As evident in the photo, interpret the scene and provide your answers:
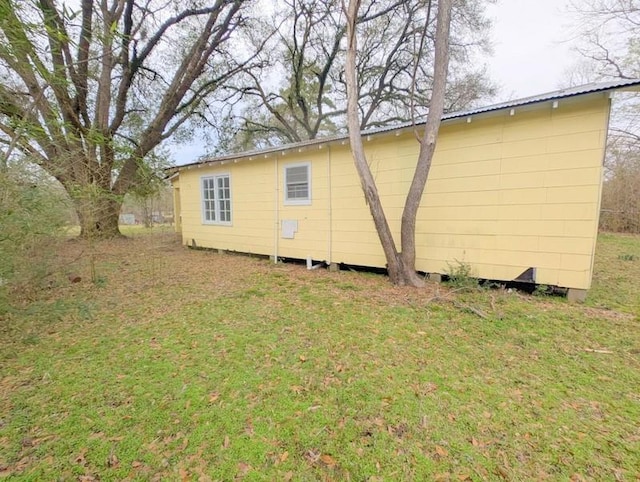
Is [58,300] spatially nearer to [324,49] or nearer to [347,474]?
[347,474]

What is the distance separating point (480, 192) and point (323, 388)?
3755mm

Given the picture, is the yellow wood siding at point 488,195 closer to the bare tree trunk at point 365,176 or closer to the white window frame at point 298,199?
the white window frame at point 298,199

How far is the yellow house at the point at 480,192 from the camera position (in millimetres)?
3725

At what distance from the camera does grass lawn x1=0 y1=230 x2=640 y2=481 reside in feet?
5.15

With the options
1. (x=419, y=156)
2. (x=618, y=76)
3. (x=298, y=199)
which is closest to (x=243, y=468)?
(x=419, y=156)

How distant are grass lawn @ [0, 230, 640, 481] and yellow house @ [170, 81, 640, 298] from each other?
76 cm

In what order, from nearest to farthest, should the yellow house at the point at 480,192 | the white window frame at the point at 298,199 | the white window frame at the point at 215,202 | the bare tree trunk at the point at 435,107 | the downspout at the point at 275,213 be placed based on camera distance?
1. the yellow house at the point at 480,192
2. the bare tree trunk at the point at 435,107
3. the white window frame at the point at 298,199
4. the downspout at the point at 275,213
5. the white window frame at the point at 215,202

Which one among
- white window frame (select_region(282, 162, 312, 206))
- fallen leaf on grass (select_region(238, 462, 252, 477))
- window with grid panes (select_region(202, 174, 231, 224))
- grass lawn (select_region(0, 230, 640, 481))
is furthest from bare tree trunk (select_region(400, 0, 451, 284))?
window with grid panes (select_region(202, 174, 231, 224))

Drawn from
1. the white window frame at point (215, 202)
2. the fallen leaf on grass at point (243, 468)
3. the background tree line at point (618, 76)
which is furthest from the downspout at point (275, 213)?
the background tree line at point (618, 76)

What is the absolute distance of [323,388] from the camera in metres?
2.20

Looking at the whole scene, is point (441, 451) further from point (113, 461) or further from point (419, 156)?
point (419, 156)

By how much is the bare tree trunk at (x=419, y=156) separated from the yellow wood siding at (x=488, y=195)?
1.52 feet

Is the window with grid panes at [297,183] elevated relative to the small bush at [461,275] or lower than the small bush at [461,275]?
elevated

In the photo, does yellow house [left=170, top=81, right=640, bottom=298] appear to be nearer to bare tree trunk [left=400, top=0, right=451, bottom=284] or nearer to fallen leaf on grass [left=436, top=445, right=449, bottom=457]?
bare tree trunk [left=400, top=0, right=451, bottom=284]
